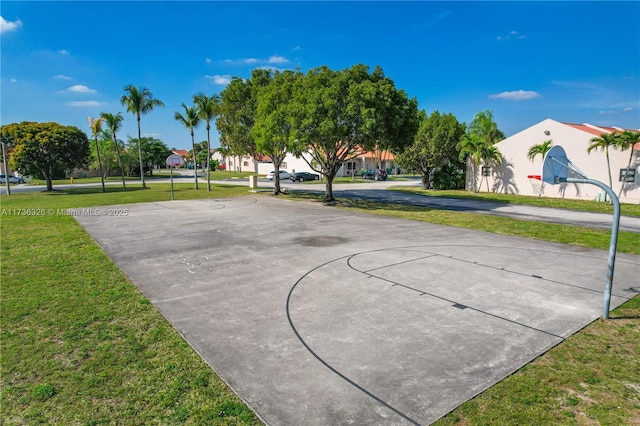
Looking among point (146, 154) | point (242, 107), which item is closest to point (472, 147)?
point (242, 107)

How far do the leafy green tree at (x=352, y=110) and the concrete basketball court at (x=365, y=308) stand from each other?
288 inches

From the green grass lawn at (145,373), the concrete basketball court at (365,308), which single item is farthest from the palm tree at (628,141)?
the green grass lawn at (145,373)

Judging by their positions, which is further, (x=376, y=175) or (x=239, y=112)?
(x=376, y=175)

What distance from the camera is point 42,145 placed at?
27469mm

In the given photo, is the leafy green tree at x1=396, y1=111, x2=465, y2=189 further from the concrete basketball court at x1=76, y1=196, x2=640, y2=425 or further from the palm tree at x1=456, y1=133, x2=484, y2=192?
the concrete basketball court at x1=76, y1=196, x2=640, y2=425

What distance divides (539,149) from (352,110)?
14.9m

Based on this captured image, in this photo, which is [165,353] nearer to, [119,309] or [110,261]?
[119,309]

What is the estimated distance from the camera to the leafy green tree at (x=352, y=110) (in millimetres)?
17156

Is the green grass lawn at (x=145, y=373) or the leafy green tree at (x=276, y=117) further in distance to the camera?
the leafy green tree at (x=276, y=117)

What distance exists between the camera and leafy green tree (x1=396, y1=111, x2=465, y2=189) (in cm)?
3009

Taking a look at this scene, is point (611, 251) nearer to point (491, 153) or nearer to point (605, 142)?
point (605, 142)

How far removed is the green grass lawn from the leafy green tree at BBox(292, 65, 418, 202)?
12.6 metres

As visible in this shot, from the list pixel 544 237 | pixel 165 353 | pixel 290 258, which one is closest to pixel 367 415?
pixel 165 353

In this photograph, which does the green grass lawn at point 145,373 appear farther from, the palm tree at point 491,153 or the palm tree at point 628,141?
the palm tree at point 491,153
